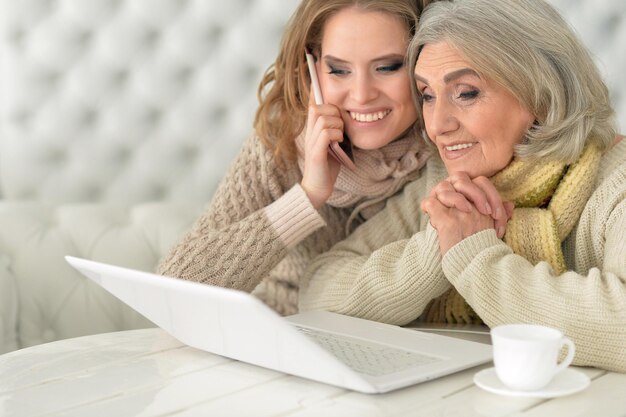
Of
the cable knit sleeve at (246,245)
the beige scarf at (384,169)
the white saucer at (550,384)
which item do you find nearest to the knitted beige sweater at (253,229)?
the cable knit sleeve at (246,245)

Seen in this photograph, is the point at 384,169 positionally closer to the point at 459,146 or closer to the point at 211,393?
the point at 459,146

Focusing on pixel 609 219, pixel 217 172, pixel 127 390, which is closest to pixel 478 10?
pixel 609 219

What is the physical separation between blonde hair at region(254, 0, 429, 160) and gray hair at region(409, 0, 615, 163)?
0.81ft

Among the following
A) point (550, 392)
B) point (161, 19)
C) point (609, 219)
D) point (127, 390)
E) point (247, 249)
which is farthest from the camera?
point (161, 19)

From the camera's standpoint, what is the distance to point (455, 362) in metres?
1.21

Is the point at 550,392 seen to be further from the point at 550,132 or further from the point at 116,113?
the point at 116,113

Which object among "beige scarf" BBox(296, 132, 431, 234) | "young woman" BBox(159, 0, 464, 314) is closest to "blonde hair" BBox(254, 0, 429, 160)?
"young woman" BBox(159, 0, 464, 314)

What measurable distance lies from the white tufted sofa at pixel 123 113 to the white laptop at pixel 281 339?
0.97 metres

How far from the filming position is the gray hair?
1.52 meters

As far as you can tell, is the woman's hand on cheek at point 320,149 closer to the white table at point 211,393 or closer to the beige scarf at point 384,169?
the beige scarf at point 384,169

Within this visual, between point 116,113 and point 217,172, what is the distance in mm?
319

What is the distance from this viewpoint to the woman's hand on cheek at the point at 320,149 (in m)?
1.79

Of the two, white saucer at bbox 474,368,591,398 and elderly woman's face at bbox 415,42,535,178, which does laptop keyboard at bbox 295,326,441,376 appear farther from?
elderly woman's face at bbox 415,42,535,178

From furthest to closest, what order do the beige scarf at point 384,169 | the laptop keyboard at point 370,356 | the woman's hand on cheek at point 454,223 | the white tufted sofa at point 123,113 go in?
the white tufted sofa at point 123,113 < the beige scarf at point 384,169 < the woman's hand on cheek at point 454,223 < the laptop keyboard at point 370,356
